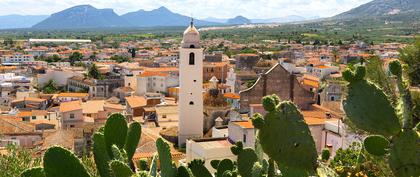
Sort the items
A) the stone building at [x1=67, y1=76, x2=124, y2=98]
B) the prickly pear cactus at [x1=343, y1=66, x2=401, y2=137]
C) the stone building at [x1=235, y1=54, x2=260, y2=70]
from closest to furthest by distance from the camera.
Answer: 1. the prickly pear cactus at [x1=343, y1=66, x2=401, y2=137]
2. the stone building at [x1=67, y1=76, x2=124, y2=98]
3. the stone building at [x1=235, y1=54, x2=260, y2=70]

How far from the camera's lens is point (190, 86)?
22.5 metres

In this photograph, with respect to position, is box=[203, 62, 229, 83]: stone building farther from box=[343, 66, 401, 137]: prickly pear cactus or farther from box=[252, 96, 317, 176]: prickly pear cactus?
box=[252, 96, 317, 176]: prickly pear cactus

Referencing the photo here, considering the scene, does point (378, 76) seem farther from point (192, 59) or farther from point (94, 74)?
point (94, 74)

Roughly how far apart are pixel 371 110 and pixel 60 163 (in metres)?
2.27

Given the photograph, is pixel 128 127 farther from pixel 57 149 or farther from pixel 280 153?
pixel 280 153

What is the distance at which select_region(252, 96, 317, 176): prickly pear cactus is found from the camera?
352 centimetres

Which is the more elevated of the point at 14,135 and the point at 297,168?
the point at 297,168

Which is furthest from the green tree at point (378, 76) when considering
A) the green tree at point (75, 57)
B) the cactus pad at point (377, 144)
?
the green tree at point (75, 57)

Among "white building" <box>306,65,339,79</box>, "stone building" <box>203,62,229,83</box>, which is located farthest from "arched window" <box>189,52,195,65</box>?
"stone building" <box>203,62,229,83</box>

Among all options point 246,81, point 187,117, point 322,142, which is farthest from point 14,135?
point 246,81

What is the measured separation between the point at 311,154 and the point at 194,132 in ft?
63.1

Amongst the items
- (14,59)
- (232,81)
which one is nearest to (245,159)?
(232,81)

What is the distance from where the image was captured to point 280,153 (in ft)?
11.7

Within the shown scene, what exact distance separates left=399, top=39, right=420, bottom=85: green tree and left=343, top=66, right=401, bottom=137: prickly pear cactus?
7.51 meters
